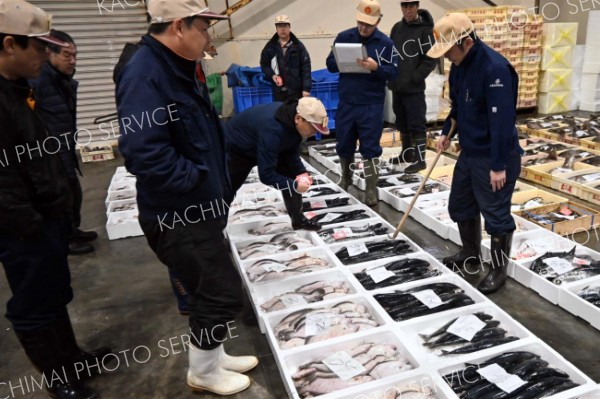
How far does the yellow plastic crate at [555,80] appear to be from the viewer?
343 inches

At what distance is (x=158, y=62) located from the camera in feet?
5.81

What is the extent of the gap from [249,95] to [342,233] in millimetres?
4337

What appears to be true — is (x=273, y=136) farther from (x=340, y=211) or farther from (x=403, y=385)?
(x=403, y=385)

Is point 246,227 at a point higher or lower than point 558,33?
lower

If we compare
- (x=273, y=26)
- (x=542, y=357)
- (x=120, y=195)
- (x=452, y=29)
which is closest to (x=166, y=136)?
(x=452, y=29)

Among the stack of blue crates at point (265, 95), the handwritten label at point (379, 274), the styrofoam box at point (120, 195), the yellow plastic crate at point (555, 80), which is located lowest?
the handwritten label at point (379, 274)

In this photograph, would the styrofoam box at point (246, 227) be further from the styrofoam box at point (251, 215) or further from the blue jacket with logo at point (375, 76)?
the blue jacket with logo at point (375, 76)

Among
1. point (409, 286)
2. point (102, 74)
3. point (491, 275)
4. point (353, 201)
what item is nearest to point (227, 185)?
point (409, 286)

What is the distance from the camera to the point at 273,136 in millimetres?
3074

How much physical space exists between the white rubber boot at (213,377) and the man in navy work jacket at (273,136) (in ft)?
4.20

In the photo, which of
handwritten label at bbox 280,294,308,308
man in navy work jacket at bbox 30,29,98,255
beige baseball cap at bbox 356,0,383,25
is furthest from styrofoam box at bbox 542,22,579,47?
man in navy work jacket at bbox 30,29,98,255

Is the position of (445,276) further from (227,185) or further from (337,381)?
(227,185)

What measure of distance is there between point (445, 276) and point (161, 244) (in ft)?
6.41

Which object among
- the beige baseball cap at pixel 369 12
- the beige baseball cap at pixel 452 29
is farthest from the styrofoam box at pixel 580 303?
the beige baseball cap at pixel 369 12
